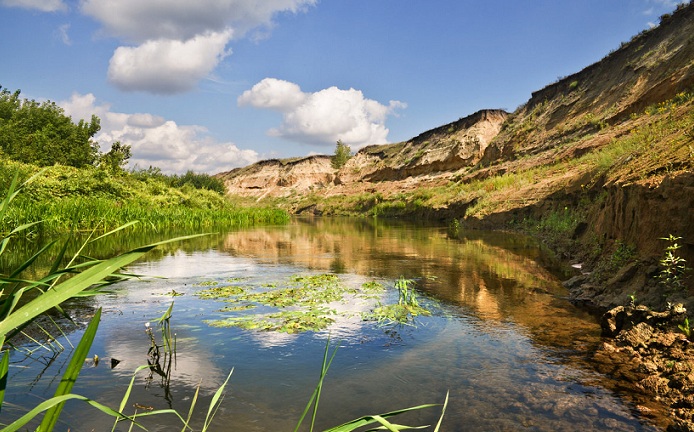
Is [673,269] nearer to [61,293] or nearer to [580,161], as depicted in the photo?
[61,293]

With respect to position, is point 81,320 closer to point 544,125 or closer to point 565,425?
point 565,425

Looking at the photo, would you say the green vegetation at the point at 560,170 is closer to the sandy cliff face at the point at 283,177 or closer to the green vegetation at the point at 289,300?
the green vegetation at the point at 289,300

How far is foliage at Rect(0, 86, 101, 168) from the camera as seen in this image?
49.7 metres

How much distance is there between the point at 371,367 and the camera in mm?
4984

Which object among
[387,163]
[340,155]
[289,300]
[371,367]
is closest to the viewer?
[371,367]

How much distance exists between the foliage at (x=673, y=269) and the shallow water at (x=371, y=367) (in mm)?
1182

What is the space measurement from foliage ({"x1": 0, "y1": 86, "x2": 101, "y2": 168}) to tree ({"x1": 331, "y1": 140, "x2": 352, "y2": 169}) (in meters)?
47.2

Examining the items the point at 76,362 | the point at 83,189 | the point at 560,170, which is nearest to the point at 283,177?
the point at 83,189

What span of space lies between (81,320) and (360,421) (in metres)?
6.36

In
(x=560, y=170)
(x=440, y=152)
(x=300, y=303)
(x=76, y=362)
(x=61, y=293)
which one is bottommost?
(x=300, y=303)

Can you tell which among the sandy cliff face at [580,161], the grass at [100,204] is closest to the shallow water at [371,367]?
the sandy cliff face at [580,161]

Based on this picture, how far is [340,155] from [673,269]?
92.6 meters

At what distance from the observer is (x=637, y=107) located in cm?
3338

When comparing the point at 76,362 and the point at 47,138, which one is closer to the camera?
the point at 76,362
